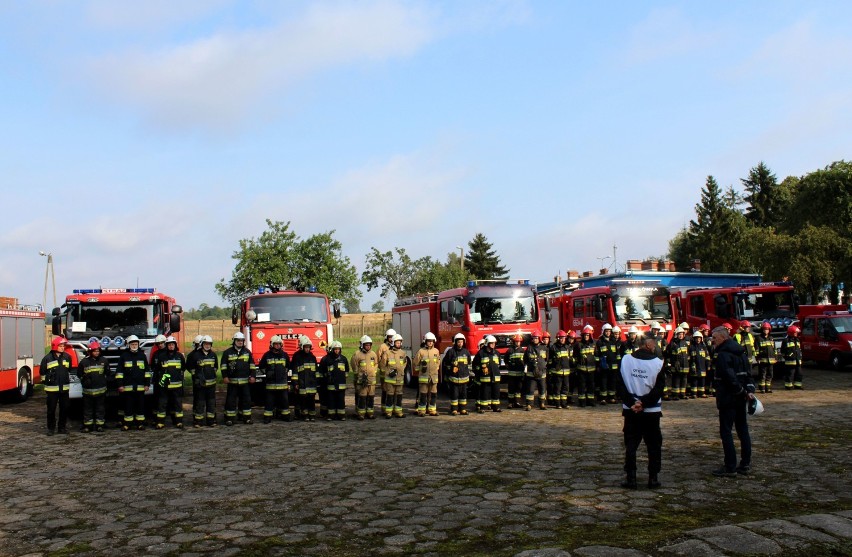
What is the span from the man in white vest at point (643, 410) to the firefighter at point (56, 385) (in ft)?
34.2

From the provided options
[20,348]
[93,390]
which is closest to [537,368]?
[93,390]

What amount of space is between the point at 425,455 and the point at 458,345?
582 centimetres

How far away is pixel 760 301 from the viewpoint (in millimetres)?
22781

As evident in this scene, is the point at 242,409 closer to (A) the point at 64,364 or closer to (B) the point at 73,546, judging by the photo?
(A) the point at 64,364

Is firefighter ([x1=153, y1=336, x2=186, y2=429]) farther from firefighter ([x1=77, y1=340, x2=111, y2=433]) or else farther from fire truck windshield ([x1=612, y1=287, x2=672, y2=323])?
fire truck windshield ([x1=612, y1=287, x2=672, y2=323])

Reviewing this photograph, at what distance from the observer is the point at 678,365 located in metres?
17.4

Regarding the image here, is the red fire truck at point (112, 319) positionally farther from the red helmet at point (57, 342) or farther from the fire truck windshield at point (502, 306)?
the fire truck windshield at point (502, 306)

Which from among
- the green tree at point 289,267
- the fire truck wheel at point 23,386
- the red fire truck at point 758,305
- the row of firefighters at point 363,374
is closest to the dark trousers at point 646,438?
the row of firefighters at point 363,374

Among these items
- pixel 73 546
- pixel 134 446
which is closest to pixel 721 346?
pixel 73 546

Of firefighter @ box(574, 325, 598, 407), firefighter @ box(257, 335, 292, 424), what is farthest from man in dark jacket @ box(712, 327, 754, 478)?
firefighter @ box(257, 335, 292, 424)

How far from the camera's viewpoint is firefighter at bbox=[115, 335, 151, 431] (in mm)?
13883

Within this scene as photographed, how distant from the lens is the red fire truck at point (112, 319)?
1567cm

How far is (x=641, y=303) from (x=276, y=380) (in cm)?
1124

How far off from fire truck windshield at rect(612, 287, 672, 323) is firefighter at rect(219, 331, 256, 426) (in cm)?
1111
